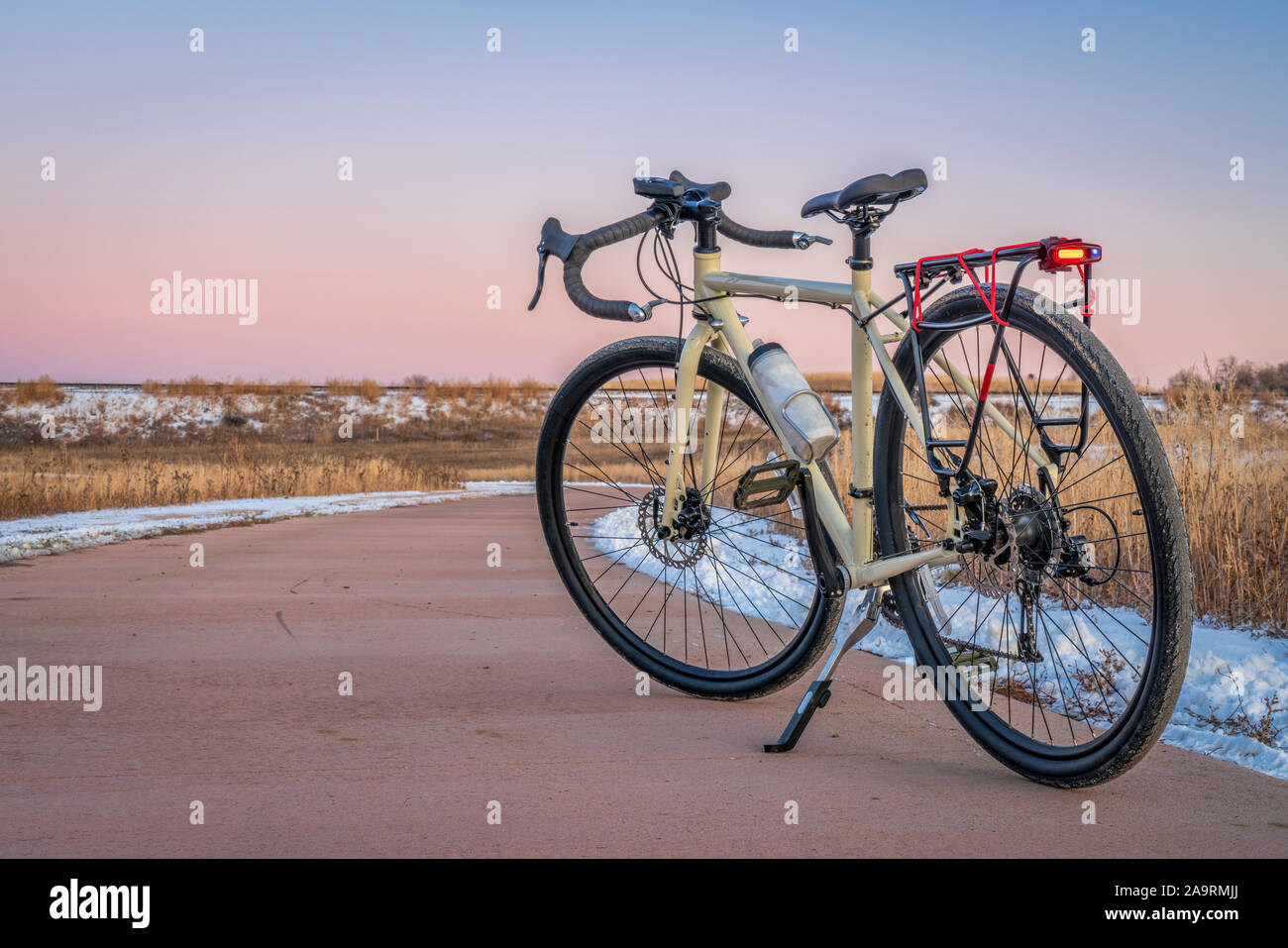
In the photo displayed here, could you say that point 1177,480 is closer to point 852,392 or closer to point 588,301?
point 852,392

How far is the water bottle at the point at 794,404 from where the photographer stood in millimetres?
3560

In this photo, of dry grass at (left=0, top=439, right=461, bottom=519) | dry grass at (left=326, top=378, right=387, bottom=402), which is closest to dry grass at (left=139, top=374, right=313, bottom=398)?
dry grass at (left=326, top=378, right=387, bottom=402)

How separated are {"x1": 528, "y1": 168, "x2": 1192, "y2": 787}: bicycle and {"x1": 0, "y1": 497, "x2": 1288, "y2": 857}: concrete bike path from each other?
220 mm

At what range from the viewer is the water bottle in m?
3.56

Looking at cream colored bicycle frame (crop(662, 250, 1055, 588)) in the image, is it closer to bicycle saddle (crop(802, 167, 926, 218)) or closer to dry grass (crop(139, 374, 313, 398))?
bicycle saddle (crop(802, 167, 926, 218))

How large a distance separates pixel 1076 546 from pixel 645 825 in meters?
1.35

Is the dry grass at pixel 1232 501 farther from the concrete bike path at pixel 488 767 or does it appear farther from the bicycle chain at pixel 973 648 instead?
the bicycle chain at pixel 973 648

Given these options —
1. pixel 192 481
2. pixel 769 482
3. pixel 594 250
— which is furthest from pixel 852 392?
pixel 192 481

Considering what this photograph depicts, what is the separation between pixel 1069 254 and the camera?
278cm

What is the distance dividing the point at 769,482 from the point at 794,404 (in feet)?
0.96

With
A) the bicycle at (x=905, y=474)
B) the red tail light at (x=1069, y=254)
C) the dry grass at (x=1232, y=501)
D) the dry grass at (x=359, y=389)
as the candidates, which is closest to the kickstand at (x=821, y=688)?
the bicycle at (x=905, y=474)

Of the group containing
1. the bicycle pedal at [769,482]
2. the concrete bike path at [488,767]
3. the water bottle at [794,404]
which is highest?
the water bottle at [794,404]
